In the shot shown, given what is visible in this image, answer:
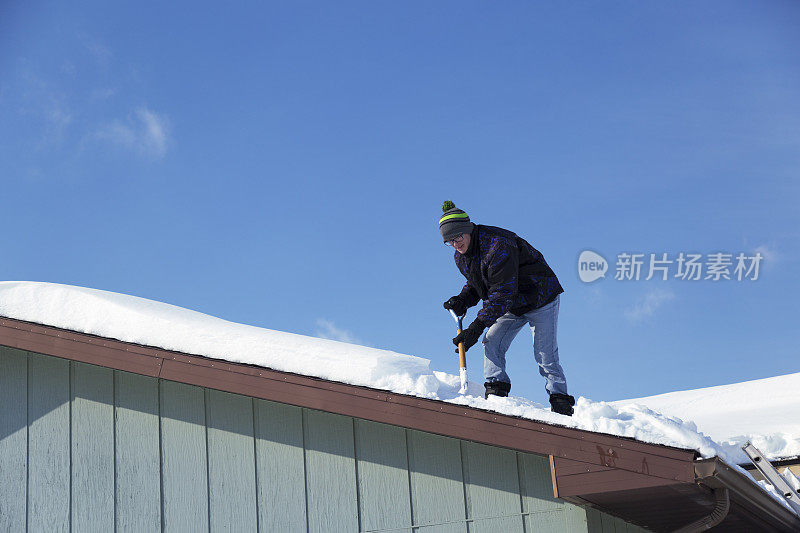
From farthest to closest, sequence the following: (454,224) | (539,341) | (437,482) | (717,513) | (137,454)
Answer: (539,341), (454,224), (137,454), (437,482), (717,513)

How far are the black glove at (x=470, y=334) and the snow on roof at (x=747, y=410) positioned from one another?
4.01 meters

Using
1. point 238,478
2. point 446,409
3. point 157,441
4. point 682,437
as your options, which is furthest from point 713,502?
point 157,441

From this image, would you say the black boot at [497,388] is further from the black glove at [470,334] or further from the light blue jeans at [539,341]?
the black glove at [470,334]

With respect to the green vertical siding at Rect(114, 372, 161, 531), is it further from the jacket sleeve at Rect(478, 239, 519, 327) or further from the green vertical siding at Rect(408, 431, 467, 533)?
the jacket sleeve at Rect(478, 239, 519, 327)

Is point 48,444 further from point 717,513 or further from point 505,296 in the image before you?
point 717,513

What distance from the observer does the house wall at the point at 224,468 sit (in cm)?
431

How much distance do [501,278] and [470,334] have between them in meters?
0.42

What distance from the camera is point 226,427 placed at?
4.71 meters

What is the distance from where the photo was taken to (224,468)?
183 inches

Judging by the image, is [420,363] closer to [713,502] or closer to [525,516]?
[525,516]

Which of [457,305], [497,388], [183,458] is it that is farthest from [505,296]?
[183,458]

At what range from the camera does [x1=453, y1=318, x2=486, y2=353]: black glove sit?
5.00 m

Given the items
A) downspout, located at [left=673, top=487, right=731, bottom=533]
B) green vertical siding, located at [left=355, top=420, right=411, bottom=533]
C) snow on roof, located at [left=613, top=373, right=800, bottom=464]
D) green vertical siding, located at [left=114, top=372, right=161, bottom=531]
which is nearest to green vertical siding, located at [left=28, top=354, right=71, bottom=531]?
green vertical siding, located at [left=114, top=372, right=161, bottom=531]

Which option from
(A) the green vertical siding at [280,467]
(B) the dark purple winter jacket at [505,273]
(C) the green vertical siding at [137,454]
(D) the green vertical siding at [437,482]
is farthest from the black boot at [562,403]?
(C) the green vertical siding at [137,454]
